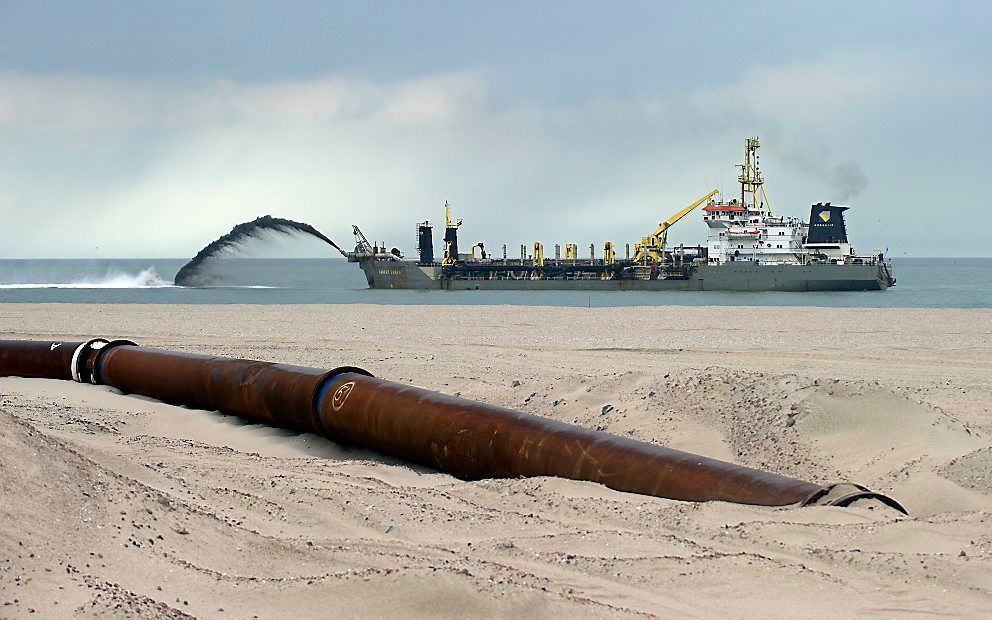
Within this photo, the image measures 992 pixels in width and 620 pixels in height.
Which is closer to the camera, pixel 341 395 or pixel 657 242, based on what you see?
pixel 341 395

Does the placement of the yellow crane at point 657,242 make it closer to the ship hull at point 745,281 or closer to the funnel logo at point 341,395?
the ship hull at point 745,281

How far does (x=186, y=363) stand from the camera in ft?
35.6

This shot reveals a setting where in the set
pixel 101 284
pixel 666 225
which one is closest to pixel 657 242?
pixel 666 225

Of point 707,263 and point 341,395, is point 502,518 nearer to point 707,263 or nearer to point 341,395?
point 341,395

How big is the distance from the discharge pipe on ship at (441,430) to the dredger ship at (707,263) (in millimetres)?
47811

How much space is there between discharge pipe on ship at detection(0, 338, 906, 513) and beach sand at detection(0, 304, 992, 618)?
212 millimetres

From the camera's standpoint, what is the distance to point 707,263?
57781mm

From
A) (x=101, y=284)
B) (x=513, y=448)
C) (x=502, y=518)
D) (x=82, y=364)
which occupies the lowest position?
(x=502, y=518)

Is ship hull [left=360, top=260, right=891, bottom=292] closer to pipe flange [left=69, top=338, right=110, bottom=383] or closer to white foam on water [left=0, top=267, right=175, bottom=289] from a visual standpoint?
white foam on water [left=0, top=267, right=175, bottom=289]

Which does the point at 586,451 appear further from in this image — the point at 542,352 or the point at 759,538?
the point at 542,352

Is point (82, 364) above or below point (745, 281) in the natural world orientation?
above

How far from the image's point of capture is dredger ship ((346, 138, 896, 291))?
54781 mm

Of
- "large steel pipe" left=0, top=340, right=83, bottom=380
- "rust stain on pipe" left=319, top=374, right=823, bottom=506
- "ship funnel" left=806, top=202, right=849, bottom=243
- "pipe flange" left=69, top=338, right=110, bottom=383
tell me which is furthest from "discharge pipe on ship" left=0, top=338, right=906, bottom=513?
"ship funnel" left=806, top=202, right=849, bottom=243

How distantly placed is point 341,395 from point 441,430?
143 cm
